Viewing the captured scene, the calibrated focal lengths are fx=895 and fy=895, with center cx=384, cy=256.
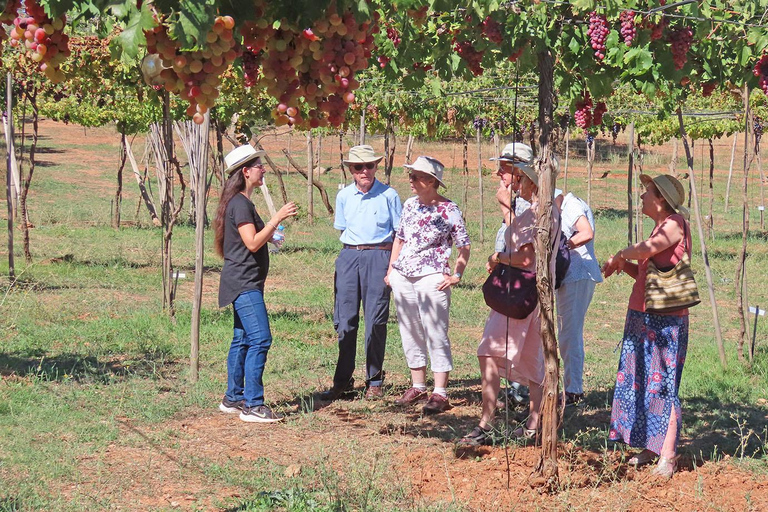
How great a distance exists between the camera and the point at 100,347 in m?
6.91

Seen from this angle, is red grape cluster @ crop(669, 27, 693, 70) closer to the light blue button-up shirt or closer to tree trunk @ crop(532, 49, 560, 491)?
tree trunk @ crop(532, 49, 560, 491)

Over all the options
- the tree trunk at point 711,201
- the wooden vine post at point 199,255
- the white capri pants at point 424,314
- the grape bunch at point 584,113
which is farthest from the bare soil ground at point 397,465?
the tree trunk at point 711,201

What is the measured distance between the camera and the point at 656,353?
4.42m

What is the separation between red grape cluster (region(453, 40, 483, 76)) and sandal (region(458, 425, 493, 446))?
6.10ft

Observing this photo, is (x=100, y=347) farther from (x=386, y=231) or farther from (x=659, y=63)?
(x=659, y=63)

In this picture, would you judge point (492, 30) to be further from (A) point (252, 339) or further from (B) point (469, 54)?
(A) point (252, 339)

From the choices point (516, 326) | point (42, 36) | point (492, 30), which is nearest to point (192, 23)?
point (42, 36)

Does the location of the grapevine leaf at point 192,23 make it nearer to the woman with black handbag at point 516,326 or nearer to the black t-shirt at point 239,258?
the woman with black handbag at point 516,326

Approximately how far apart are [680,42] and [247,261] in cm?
255

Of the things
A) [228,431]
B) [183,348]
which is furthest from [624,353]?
[183,348]

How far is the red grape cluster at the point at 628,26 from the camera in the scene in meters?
3.98

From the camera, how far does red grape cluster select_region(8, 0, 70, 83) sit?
2.18 meters

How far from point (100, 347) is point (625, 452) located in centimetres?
408

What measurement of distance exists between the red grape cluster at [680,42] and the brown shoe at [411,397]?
2602mm
